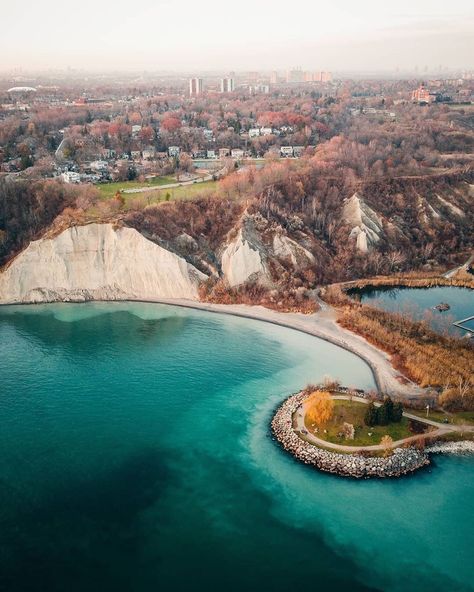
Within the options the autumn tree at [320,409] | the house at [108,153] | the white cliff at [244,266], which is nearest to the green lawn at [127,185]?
the white cliff at [244,266]

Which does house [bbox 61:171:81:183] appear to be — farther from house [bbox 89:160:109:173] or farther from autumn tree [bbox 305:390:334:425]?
autumn tree [bbox 305:390:334:425]

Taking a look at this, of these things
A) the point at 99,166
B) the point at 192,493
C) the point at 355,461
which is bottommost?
the point at 192,493

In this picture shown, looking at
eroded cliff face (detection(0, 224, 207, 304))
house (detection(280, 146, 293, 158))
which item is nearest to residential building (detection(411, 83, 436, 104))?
house (detection(280, 146, 293, 158))

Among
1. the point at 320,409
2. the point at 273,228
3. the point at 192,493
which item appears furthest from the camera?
the point at 273,228

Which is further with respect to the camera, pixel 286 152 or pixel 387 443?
pixel 286 152

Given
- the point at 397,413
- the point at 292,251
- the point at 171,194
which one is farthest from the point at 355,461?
the point at 171,194

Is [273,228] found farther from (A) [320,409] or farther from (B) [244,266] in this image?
(A) [320,409]
